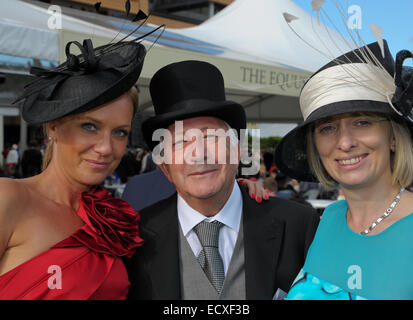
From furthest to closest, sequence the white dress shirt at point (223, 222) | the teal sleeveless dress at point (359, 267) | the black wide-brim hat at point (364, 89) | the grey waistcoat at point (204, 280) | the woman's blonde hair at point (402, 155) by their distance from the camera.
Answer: the white dress shirt at point (223, 222) → the grey waistcoat at point (204, 280) → the woman's blonde hair at point (402, 155) → the black wide-brim hat at point (364, 89) → the teal sleeveless dress at point (359, 267)

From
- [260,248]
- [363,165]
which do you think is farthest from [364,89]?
Result: [260,248]

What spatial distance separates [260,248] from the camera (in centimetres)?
167

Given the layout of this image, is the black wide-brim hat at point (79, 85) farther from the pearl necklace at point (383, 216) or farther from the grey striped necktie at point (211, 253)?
the pearl necklace at point (383, 216)

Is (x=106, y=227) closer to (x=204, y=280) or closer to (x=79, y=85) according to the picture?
(x=204, y=280)

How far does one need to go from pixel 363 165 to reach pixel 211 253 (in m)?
0.73

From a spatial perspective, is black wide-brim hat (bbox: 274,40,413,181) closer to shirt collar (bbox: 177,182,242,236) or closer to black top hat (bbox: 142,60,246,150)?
black top hat (bbox: 142,60,246,150)

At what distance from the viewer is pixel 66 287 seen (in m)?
1.38

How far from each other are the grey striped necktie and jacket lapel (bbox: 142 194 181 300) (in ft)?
0.36

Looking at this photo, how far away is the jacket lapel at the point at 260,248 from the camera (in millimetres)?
1570

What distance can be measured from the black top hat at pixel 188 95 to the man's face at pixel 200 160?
5 cm

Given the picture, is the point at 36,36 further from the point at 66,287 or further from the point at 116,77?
the point at 66,287

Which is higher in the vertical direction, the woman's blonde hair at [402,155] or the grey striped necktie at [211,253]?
the woman's blonde hair at [402,155]

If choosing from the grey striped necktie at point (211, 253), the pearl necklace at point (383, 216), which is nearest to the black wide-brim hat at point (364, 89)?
the pearl necklace at point (383, 216)
